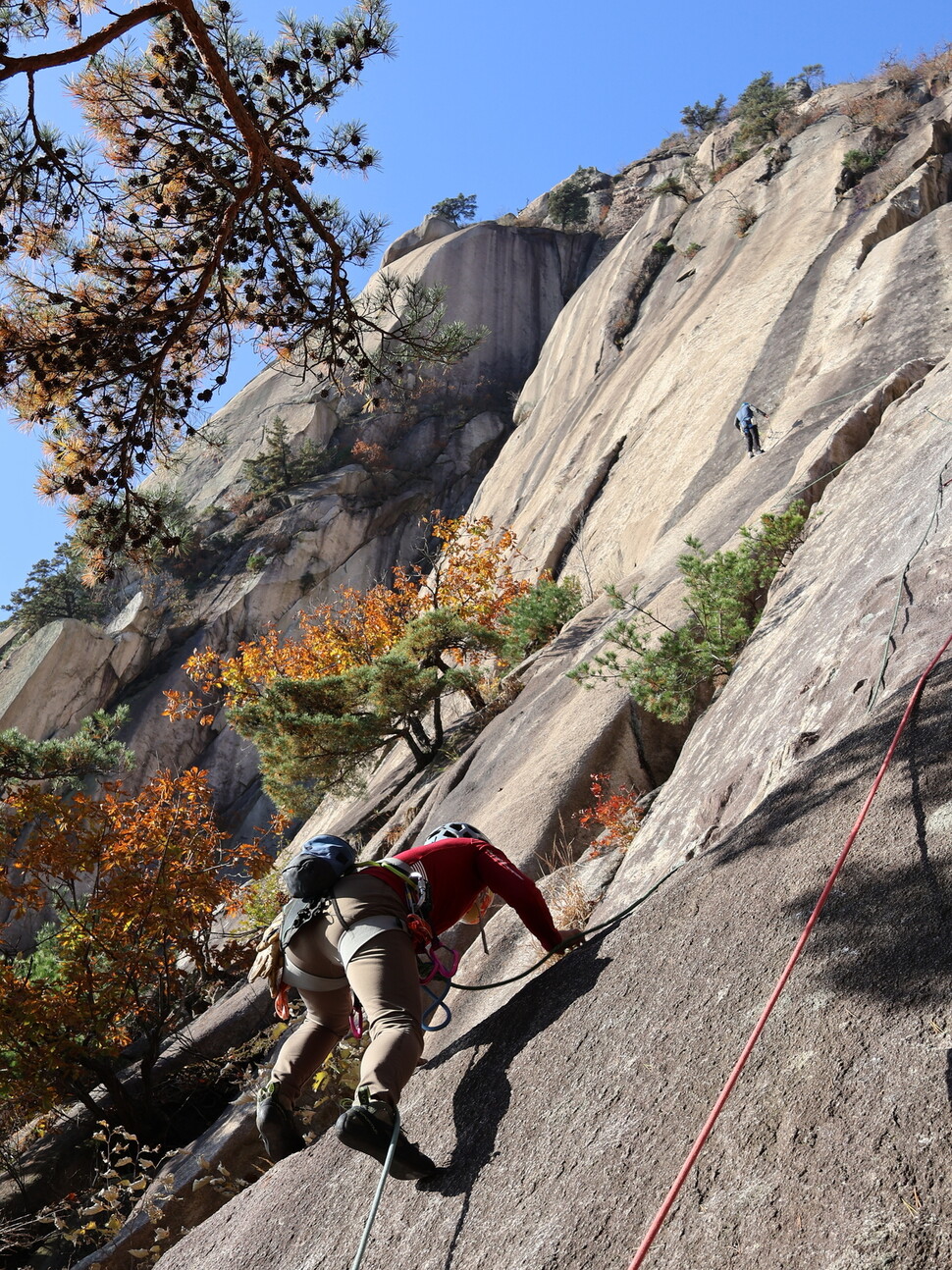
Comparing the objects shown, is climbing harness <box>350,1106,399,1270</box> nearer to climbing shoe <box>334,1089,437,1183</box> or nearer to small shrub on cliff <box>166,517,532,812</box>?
climbing shoe <box>334,1089,437,1183</box>

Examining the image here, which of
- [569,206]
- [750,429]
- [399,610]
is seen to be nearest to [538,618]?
[750,429]

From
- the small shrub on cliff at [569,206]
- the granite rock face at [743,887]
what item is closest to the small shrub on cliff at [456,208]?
the small shrub on cliff at [569,206]

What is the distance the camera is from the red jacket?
3912 mm

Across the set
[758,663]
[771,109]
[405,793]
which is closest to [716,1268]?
[758,663]

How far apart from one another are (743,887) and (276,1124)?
2.06 m

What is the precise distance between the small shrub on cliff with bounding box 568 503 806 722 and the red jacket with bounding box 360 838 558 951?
335cm

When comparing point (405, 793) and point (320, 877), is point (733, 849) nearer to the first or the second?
point (320, 877)

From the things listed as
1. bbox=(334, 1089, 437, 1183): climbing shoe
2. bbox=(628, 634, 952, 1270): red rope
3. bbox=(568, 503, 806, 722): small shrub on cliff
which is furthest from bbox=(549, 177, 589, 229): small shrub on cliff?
bbox=(334, 1089, 437, 1183): climbing shoe

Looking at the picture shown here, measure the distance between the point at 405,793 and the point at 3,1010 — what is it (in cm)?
707

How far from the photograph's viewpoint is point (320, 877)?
3629 mm

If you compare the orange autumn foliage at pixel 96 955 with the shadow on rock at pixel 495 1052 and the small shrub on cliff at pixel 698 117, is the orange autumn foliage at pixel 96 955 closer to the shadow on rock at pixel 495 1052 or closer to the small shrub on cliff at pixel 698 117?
the shadow on rock at pixel 495 1052

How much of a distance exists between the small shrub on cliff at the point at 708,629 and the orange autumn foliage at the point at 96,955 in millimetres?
4495

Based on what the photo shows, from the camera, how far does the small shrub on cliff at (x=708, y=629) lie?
7223 millimetres

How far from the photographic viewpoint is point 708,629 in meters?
7.45
